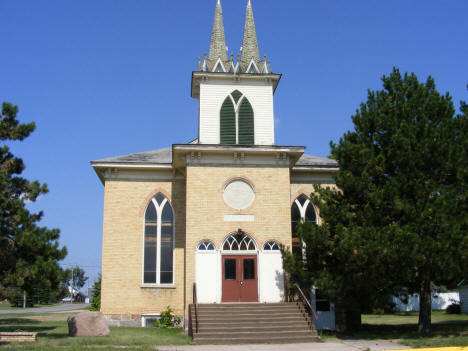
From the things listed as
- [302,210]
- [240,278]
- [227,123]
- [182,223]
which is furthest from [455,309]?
[227,123]

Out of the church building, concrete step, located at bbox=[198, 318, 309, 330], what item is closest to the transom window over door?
the church building

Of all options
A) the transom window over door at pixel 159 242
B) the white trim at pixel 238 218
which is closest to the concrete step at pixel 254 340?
the white trim at pixel 238 218

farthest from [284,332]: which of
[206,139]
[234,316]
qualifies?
[206,139]

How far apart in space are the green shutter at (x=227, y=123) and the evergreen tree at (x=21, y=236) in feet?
29.8

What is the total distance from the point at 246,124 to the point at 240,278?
734cm

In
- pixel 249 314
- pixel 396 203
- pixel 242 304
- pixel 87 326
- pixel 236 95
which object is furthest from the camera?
pixel 236 95

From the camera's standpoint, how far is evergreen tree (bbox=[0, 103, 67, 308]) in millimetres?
15570

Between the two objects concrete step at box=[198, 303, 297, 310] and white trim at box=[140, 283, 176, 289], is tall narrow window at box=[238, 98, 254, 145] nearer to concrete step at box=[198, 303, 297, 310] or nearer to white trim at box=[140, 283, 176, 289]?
white trim at box=[140, 283, 176, 289]

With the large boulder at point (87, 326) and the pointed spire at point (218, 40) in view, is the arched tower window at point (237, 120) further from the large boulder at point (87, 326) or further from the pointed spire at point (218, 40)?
the large boulder at point (87, 326)

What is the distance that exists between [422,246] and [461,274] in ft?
7.19

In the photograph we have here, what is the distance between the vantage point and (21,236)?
51.3 ft

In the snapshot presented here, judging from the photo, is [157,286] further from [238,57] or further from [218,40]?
[218,40]

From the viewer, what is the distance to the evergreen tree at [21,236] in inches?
613

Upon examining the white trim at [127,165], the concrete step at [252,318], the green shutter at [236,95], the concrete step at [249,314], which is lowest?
the concrete step at [252,318]
